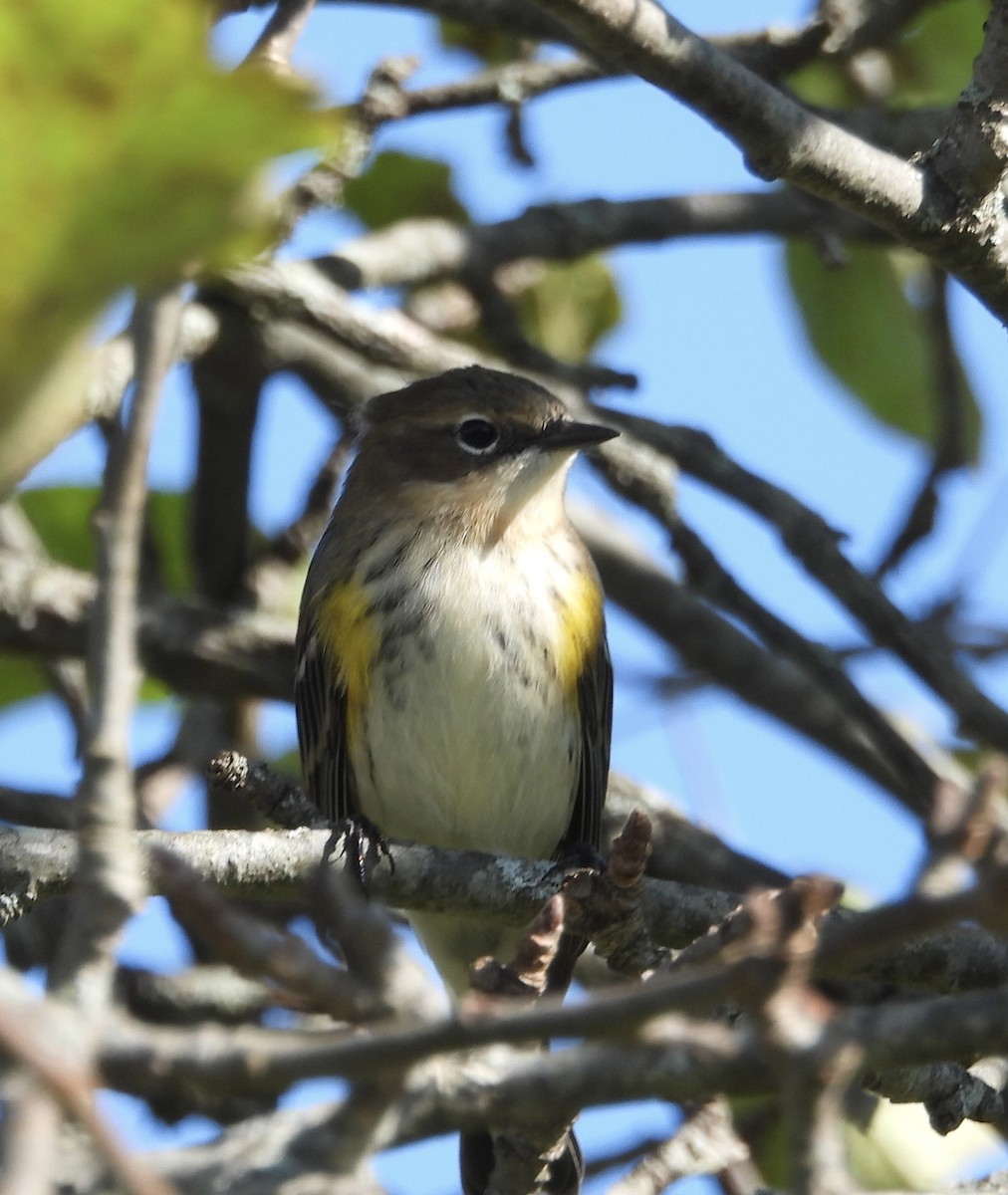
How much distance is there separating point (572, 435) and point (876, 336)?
2.02 metres

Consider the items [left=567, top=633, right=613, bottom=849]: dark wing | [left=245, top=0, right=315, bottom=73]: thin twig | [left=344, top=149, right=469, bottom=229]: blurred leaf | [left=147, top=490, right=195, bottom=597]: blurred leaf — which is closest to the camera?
[left=245, top=0, right=315, bottom=73]: thin twig

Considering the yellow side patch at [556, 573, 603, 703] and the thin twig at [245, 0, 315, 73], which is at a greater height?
the thin twig at [245, 0, 315, 73]

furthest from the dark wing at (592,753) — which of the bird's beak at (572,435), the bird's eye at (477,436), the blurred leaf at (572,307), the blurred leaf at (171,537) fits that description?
the blurred leaf at (572,307)

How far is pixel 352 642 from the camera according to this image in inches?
250

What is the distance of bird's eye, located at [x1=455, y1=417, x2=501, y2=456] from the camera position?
7.06 metres

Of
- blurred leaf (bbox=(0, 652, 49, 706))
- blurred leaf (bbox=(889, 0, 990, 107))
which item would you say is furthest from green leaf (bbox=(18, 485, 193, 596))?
blurred leaf (bbox=(889, 0, 990, 107))

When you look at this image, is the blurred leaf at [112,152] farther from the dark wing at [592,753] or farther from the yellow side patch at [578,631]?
the dark wing at [592,753]

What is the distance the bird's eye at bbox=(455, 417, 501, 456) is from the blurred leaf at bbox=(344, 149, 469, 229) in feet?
4.95

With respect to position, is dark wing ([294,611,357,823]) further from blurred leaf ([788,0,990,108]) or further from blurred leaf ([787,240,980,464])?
blurred leaf ([788,0,990,108])

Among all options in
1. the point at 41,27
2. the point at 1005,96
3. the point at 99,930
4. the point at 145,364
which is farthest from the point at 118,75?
the point at 1005,96

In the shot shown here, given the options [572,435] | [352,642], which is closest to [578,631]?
[572,435]

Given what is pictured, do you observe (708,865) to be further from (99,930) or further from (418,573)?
(99,930)

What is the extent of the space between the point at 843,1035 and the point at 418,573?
452 centimetres

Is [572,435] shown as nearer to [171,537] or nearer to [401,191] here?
[401,191]
